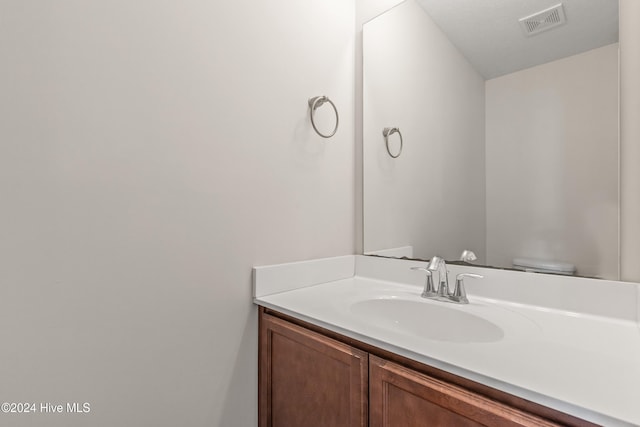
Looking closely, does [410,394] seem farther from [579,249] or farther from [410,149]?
[410,149]

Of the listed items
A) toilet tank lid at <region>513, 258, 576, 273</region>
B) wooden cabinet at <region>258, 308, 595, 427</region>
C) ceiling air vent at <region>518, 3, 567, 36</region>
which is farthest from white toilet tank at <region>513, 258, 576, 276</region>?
ceiling air vent at <region>518, 3, 567, 36</region>

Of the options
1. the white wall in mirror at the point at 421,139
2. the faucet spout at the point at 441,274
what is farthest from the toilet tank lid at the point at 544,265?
the faucet spout at the point at 441,274

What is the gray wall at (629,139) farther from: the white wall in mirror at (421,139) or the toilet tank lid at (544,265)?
→ the white wall in mirror at (421,139)

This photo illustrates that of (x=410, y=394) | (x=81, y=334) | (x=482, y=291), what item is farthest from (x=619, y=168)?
(x=81, y=334)

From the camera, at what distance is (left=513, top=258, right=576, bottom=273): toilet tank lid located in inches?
38.9

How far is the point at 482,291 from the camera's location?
3.72ft

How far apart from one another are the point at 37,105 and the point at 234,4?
703 millimetres

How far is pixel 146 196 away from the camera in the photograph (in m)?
0.90

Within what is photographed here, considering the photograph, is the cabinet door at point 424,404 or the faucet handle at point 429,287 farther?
the faucet handle at point 429,287

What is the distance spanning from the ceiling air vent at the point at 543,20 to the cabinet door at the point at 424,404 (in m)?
1.17

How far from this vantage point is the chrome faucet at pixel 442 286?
110 centimetres

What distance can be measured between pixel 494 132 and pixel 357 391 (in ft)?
3.33

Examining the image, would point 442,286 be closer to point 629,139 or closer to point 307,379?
point 307,379

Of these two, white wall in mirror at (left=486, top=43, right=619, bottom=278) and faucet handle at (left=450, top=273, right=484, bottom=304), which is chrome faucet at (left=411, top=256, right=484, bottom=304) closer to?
faucet handle at (left=450, top=273, right=484, bottom=304)
